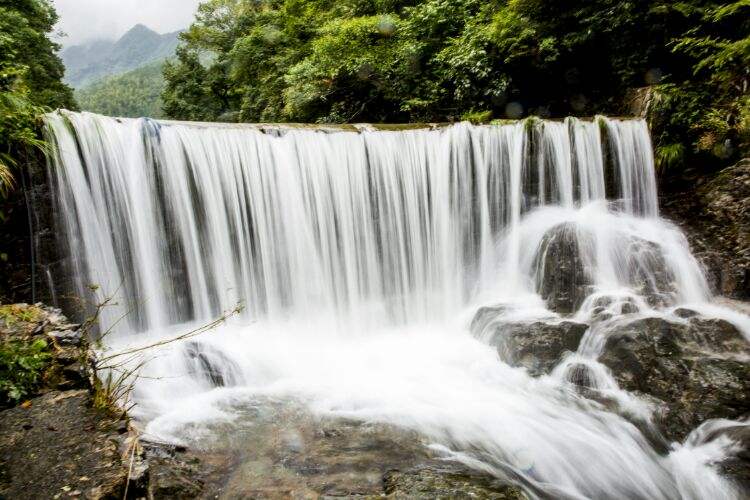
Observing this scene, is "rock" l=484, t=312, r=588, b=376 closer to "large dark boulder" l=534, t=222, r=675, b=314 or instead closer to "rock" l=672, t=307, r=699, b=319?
"large dark boulder" l=534, t=222, r=675, b=314

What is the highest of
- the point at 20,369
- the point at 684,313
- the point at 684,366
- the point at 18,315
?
the point at 18,315

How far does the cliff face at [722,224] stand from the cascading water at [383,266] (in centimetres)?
28

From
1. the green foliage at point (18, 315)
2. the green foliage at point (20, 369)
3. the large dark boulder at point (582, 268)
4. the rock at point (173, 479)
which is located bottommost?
the rock at point (173, 479)

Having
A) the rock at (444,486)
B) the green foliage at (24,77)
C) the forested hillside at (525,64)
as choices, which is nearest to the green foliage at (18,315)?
the green foliage at (24,77)

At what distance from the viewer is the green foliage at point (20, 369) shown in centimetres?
284

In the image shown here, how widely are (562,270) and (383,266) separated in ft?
10.4

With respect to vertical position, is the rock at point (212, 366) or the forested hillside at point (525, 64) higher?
the forested hillside at point (525, 64)

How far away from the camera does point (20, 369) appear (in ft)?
9.75

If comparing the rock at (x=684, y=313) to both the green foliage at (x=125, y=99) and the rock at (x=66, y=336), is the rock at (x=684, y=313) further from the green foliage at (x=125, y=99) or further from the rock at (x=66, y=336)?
the green foliage at (x=125, y=99)

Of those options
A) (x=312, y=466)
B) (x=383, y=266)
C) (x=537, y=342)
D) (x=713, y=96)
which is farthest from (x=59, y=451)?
(x=713, y=96)

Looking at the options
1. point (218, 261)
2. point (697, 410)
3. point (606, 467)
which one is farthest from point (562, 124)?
point (218, 261)

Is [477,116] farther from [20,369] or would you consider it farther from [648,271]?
[20,369]

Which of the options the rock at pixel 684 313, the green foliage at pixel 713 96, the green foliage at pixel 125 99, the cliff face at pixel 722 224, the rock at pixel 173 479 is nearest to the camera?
the rock at pixel 173 479

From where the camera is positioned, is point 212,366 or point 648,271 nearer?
point 212,366
